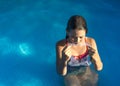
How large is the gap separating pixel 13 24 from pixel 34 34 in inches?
12.6

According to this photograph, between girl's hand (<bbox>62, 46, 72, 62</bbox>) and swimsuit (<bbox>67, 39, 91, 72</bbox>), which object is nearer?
girl's hand (<bbox>62, 46, 72, 62</bbox>)

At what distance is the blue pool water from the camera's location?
3.30 metres

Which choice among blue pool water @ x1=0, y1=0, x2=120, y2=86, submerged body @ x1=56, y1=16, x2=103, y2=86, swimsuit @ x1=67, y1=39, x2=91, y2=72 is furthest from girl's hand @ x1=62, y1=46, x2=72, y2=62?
blue pool water @ x1=0, y1=0, x2=120, y2=86

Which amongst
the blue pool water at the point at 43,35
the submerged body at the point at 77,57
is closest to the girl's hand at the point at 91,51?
the submerged body at the point at 77,57

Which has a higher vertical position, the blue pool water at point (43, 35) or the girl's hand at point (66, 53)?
the blue pool water at point (43, 35)

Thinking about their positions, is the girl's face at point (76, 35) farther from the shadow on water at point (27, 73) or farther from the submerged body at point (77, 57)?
the shadow on water at point (27, 73)

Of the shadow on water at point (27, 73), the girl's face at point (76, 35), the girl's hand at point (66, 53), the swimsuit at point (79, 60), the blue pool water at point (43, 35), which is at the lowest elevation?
the girl's hand at point (66, 53)

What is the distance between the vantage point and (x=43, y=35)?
3689 mm

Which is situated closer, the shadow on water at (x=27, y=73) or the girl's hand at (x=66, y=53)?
the girl's hand at (x=66, y=53)

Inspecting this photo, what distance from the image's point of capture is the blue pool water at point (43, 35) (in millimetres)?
3303

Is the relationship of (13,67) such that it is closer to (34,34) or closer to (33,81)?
(33,81)

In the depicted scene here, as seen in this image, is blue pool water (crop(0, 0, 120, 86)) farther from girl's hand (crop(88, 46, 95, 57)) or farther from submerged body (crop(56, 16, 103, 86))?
girl's hand (crop(88, 46, 95, 57))

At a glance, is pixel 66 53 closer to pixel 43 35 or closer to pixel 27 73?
pixel 27 73

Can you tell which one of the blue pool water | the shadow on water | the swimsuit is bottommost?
the swimsuit
